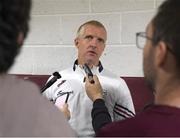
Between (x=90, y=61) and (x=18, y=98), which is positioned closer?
(x=18, y=98)

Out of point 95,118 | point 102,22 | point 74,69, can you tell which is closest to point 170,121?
point 95,118

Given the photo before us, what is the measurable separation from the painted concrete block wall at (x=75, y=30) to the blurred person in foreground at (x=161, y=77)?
69.6 inches

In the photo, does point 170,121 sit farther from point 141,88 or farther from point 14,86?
point 141,88

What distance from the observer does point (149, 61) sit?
0.84m

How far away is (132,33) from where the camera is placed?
2.59 meters

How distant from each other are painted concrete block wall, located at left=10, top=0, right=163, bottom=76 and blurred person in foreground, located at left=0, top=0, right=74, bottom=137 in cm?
199

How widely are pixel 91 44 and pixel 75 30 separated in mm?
349

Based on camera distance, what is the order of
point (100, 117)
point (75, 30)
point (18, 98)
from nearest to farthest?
1. point (18, 98)
2. point (100, 117)
3. point (75, 30)

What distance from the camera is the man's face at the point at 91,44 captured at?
2418mm

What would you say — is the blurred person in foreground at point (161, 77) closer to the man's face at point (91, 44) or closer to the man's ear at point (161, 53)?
the man's ear at point (161, 53)

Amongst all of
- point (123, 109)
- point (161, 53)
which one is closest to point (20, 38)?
point (161, 53)

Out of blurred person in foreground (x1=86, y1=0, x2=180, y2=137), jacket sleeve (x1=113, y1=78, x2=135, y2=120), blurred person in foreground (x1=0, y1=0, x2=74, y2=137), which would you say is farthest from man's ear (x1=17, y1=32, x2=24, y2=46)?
jacket sleeve (x1=113, y1=78, x2=135, y2=120)

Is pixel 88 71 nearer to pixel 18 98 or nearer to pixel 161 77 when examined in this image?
pixel 161 77

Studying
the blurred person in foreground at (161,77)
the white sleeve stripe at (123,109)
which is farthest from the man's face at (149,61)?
the white sleeve stripe at (123,109)
